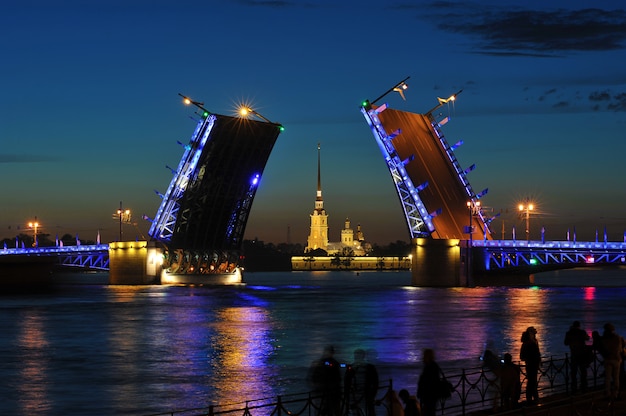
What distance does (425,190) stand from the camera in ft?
274

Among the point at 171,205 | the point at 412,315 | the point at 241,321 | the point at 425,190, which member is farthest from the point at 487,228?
the point at 241,321

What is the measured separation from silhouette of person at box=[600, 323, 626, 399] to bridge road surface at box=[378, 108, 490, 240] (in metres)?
Answer: 62.5

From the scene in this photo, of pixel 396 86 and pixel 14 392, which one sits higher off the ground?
pixel 396 86

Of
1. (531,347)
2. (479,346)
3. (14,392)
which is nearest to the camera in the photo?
(531,347)

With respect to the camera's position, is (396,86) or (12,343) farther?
(396,86)

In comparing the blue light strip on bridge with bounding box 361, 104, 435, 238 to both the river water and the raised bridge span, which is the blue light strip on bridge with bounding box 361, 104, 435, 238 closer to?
the raised bridge span

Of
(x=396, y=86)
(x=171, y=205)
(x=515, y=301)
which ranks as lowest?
(x=515, y=301)

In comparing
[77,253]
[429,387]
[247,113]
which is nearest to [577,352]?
[429,387]

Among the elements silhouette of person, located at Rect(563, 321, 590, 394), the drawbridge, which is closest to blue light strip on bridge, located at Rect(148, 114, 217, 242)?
the drawbridge

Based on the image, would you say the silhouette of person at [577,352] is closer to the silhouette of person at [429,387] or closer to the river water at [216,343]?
the river water at [216,343]

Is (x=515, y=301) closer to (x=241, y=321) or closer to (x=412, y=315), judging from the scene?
(x=412, y=315)

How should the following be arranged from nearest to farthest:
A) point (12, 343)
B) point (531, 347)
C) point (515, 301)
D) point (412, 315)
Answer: point (531, 347) → point (12, 343) → point (412, 315) → point (515, 301)

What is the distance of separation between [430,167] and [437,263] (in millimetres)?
11163

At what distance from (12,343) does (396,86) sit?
51.4 m
